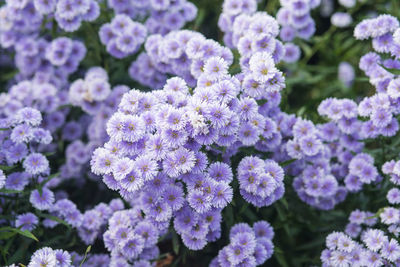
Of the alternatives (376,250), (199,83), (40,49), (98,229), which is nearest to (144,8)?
(40,49)

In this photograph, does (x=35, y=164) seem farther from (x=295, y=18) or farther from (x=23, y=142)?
(x=295, y=18)

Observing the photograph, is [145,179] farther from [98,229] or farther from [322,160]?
[322,160]

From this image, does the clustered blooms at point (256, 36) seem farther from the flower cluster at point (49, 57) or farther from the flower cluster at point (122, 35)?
the flower cluster at point (49, 57)

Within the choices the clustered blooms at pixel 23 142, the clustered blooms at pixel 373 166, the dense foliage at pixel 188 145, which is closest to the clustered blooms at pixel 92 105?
the dense foliage at pixel 188 145

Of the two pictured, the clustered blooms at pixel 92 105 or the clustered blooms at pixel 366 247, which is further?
the clustered blooms at pixel 92 105

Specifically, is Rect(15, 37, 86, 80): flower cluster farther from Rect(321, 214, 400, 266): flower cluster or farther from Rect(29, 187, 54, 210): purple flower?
Rect(321, 214, 400, 266): flower cluster

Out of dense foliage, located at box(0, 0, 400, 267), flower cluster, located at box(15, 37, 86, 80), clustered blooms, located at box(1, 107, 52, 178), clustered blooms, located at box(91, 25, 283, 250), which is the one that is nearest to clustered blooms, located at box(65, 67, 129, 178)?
dense foliage, located at box(0, 0, 400, 267)
